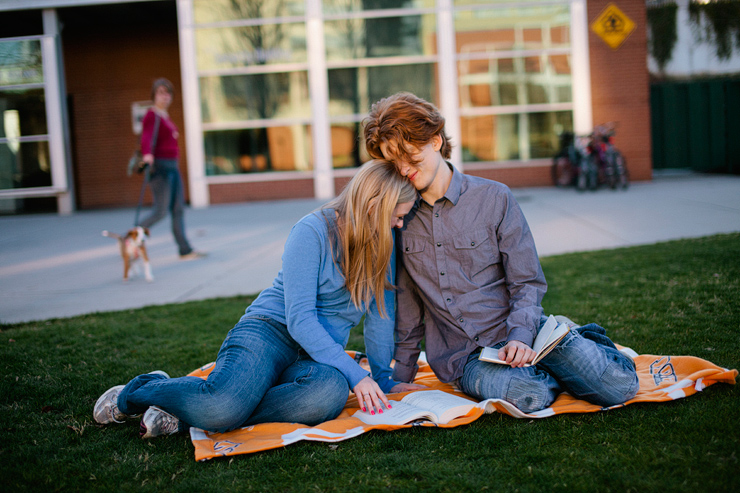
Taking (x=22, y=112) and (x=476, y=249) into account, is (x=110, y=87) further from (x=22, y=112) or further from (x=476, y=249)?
(x=476, y=249)

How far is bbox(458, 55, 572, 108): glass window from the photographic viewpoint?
13594 millimetres

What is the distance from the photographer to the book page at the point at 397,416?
272 centimetres

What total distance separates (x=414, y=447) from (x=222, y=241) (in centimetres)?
682

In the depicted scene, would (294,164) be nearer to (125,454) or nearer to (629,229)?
(629,229)

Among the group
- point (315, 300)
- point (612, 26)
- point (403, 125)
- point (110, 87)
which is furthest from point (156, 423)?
point (110, 87)

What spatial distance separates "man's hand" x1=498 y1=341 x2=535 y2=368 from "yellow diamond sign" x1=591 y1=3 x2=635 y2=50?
39.0 feet

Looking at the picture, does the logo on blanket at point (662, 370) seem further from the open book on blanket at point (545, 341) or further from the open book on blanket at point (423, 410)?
the open book on blanket at point (423, 410)

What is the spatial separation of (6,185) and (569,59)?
1276 cm

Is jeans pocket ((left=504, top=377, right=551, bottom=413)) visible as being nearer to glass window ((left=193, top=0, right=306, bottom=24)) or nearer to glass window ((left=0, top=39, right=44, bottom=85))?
glass window ((left=193, top=0, right=306, bottom=24))

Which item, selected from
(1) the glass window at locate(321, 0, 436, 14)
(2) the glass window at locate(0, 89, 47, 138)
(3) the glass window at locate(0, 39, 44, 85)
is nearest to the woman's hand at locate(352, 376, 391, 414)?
(1) the glass window at locate(321, 0, 436, 14)

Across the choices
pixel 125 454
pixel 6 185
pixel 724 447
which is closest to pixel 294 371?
pixel 125 454

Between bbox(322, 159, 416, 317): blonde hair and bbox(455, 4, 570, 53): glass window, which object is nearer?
bbox(322, 159, 416, 317): blonde hair

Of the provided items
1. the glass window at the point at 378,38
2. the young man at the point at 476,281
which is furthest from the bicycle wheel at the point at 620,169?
the young man at the point at 476,281

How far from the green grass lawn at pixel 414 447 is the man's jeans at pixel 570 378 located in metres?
0.09
